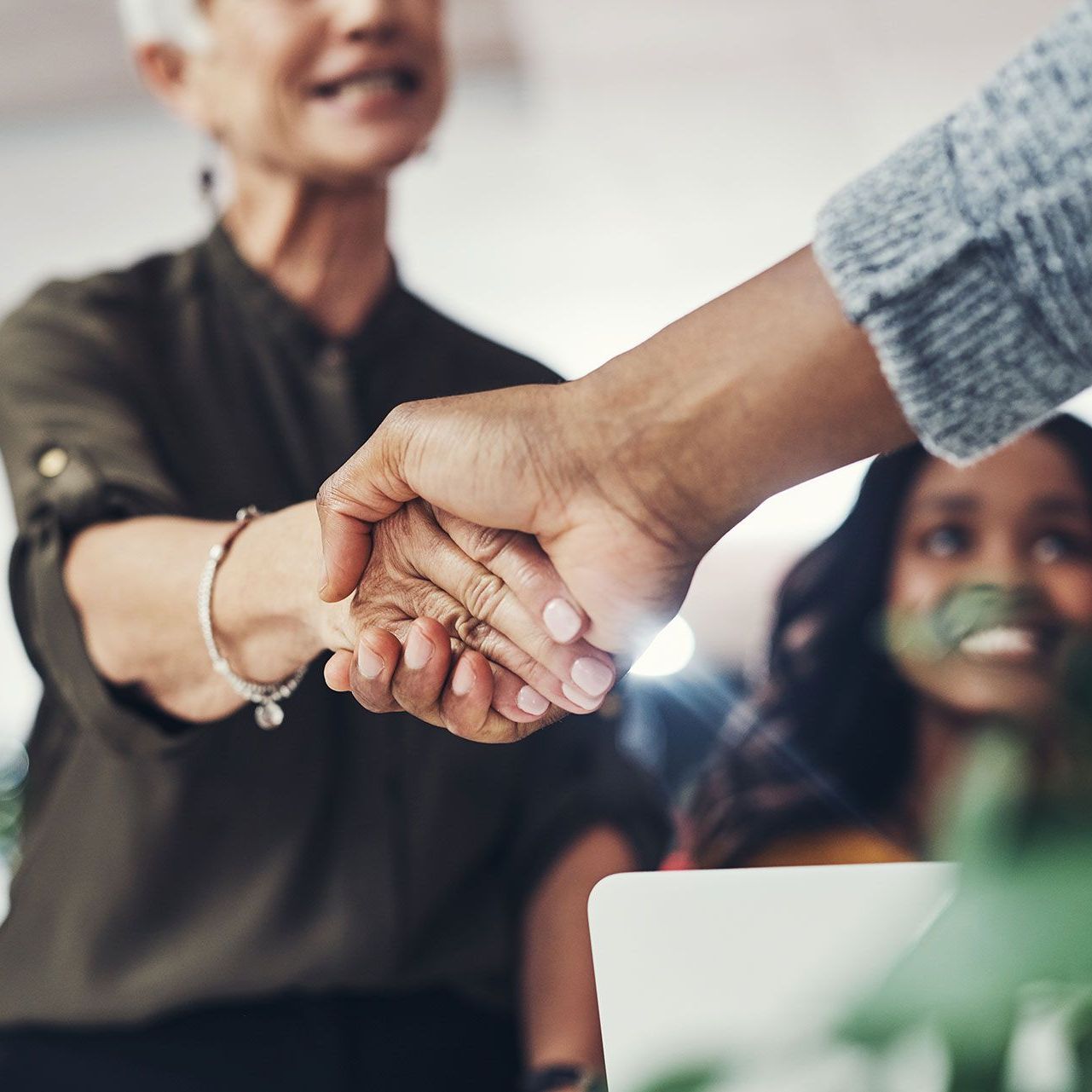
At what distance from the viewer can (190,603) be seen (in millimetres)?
532

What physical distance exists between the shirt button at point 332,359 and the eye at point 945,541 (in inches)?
22.7

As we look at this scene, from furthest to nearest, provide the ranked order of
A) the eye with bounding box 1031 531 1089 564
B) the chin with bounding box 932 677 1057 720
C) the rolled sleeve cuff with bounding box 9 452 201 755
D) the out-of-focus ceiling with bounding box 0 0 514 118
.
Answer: the out-of-focus ceiling with bounding box 0 0 514 118
the eye with bounding box 1031 531 1089 564
the chin with bounding box 932 677 1057 720
the rolled sleeve cuff with bounding box 9 452 201 755

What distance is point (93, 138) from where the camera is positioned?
1567 millimetres

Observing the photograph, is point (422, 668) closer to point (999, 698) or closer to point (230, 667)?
point (230, 667)

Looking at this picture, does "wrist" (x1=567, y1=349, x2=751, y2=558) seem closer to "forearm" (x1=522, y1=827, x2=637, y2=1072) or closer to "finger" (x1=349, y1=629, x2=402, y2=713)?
"finger" (x1=349, y1=629, x2=402, y2=713)

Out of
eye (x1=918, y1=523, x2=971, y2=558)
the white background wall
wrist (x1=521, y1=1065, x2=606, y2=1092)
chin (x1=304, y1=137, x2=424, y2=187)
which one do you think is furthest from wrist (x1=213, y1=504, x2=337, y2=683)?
the white background wall

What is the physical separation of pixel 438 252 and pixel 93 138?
1.62 ft

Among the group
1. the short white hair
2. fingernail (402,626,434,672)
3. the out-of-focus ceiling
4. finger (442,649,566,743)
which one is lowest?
finger (442,649,566,743)

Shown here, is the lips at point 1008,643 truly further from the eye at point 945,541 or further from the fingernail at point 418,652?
the fingernail at point 418,652

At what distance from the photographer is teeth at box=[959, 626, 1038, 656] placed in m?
0.93

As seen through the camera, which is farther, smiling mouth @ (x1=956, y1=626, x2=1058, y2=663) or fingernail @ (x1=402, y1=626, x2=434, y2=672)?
smiling mouth @ (x1=956, y1=626, x2=1058, y2=663)

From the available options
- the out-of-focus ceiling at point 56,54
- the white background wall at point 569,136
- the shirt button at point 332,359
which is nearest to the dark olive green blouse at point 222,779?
the shirt button at point 332,359

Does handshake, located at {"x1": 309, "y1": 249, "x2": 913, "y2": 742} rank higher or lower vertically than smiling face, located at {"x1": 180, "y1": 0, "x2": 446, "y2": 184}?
lower

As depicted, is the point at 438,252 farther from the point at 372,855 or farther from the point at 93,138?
the point at 372,855
